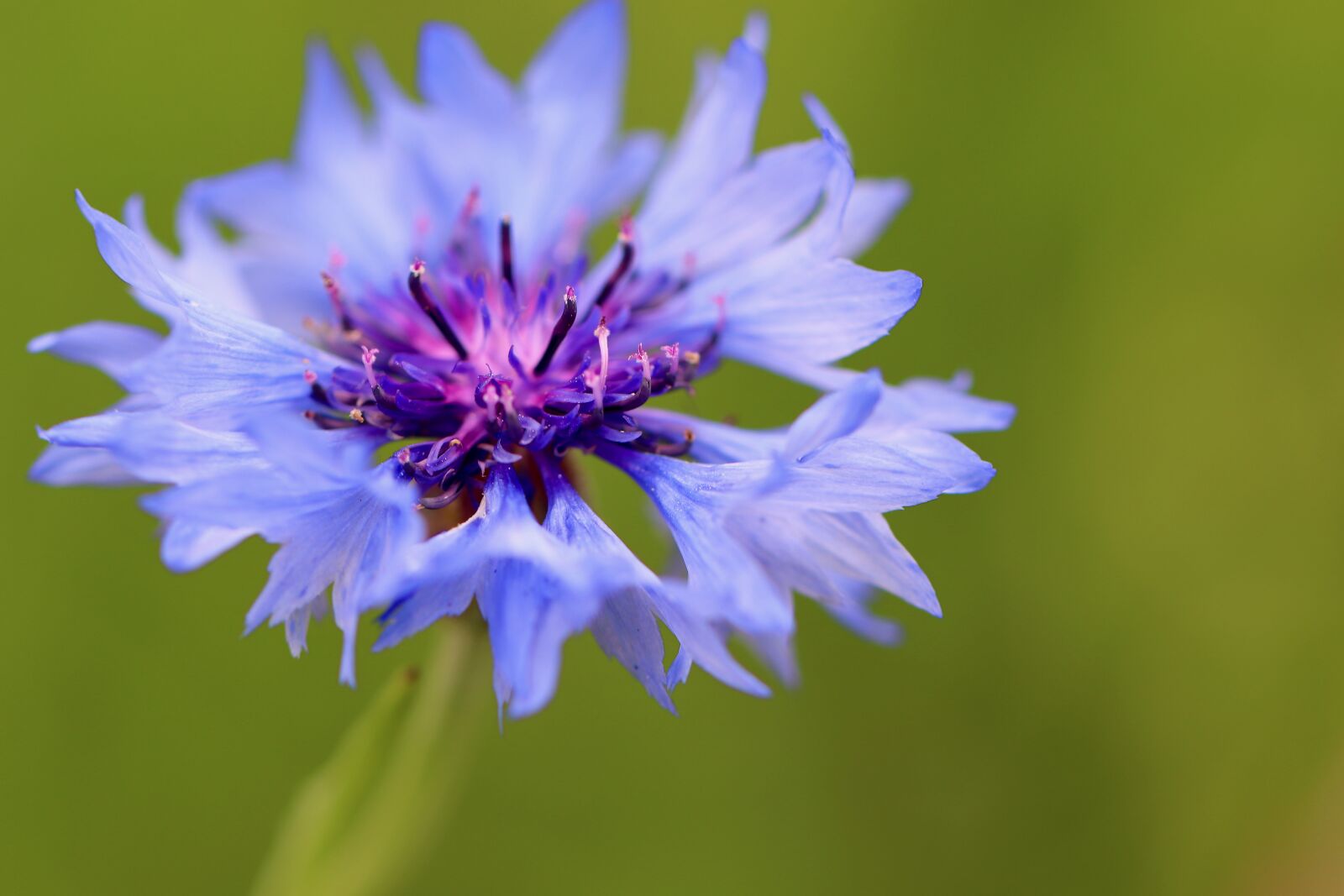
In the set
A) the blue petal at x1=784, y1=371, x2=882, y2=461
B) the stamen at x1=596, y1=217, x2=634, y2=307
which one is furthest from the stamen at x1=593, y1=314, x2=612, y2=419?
the blue petal at x1=784, y1=371, x2=882, y2=461

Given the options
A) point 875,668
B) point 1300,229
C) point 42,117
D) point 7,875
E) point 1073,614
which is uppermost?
point 1300,229

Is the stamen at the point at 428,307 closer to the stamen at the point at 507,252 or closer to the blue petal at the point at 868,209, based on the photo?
the stamen at the point at 507,252

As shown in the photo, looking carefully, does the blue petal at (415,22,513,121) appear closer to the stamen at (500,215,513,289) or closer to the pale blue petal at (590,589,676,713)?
the stamen at (500,215,513,289)

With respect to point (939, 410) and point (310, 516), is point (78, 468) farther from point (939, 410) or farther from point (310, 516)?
point (939, 410)

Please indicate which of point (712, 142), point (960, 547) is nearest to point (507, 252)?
point (712, 142)

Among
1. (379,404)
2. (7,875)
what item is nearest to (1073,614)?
(379,404)

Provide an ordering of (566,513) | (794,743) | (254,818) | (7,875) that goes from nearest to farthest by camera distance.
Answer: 1. (566,513)
2. (7,875)
3. (254,818)
4. (794,743)

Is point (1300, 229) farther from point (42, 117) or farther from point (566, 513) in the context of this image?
point (42, 117)
